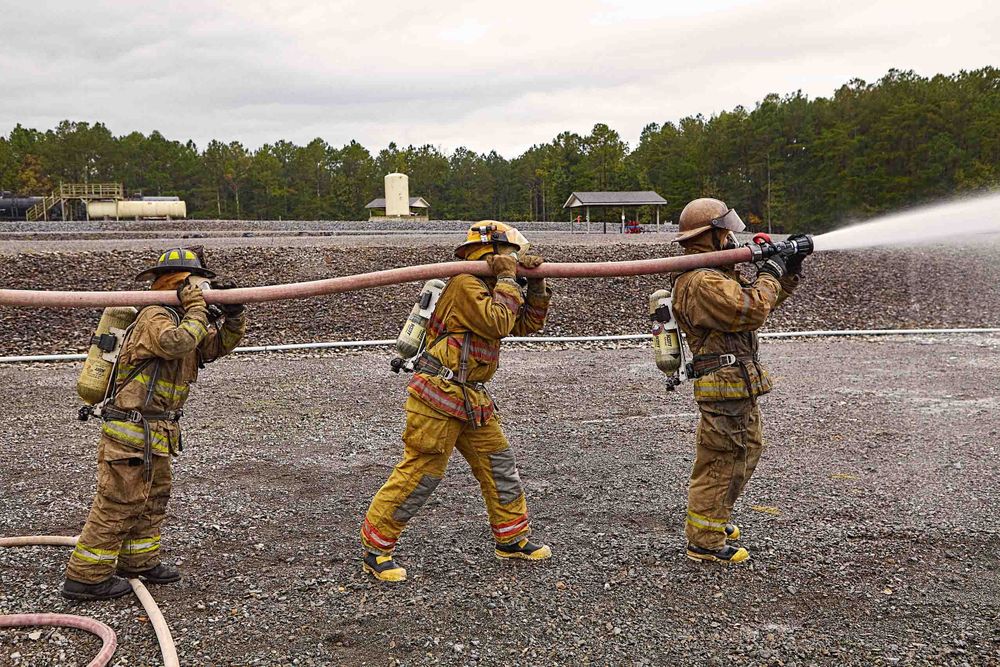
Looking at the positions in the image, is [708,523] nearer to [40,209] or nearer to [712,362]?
[712,362]

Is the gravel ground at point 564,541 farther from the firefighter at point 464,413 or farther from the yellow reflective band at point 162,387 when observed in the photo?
the yellow reflective band at point 162,387

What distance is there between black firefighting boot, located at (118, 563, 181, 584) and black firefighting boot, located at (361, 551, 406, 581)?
1.11 metres

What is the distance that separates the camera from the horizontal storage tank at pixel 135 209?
4238cm

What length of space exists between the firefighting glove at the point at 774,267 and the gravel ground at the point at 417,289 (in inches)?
355

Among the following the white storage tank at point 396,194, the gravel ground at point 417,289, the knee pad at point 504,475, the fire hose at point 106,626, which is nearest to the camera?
the fire hose at point 106,626

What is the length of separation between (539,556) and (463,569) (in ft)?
1.60

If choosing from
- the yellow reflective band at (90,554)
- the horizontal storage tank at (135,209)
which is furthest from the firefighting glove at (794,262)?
the horizontal storage tank at (135,209)

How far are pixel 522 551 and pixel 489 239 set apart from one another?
1.96m

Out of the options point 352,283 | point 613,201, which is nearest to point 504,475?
point 352,283

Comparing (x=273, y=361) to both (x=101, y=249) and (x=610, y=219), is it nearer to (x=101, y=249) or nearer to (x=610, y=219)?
(x=101, y=249)

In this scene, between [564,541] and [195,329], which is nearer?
[195,329]

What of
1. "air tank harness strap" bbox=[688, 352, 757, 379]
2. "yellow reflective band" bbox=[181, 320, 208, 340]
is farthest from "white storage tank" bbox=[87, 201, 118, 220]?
"air tank harness strap" bbox=[688, 352, 757, 379]

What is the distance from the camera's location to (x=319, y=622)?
426 centimetres

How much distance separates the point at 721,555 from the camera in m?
4.94
